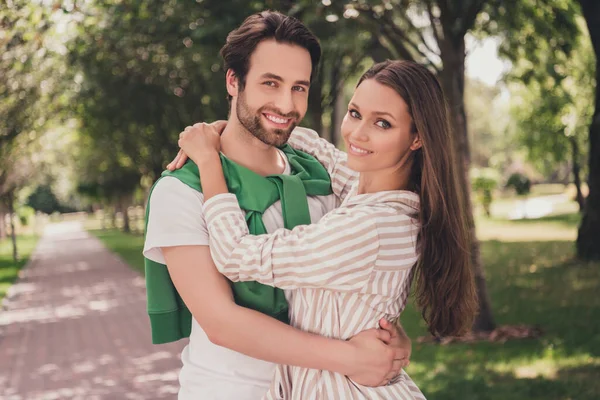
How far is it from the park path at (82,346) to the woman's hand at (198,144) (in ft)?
17.2

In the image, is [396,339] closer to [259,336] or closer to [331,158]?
[259,336]

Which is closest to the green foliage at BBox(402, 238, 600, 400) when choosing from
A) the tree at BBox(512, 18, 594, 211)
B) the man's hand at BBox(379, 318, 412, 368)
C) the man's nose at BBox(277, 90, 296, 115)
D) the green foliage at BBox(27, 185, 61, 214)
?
the man's hand at BBox(379, 318, 412, 368)

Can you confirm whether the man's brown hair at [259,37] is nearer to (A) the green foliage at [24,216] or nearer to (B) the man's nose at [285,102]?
(B) the man's nose at [285,102]

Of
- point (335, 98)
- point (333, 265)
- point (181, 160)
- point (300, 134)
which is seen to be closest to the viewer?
point (333, 265)

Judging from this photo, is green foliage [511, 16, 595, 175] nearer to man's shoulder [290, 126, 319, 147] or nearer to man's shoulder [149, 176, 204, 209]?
man's shoulder [290, 126, 319, 147]

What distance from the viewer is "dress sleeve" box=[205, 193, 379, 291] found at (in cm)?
224

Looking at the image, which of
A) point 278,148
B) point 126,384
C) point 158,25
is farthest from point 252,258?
point 158,25

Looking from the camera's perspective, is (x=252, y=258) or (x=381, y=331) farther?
(x=381, y=331)

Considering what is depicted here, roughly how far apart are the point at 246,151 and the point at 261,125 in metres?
0.18

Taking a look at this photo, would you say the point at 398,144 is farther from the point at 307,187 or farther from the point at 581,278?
the point at 581,278

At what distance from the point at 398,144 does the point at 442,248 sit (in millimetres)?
389

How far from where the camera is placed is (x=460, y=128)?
325 inches

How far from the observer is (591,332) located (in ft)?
28.3

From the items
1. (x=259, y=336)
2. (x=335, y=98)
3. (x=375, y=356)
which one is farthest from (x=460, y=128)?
(x=259, y=336)
